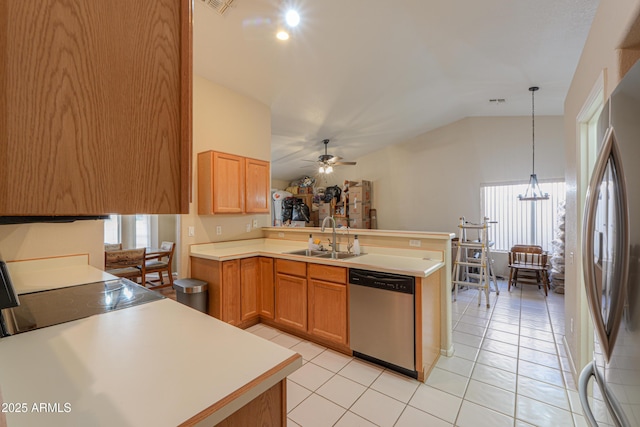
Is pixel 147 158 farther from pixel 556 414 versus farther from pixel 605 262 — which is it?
pixel 556 414

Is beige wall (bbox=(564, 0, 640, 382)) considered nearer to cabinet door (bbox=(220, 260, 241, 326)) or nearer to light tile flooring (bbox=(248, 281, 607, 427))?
light tile flooring (bbox=(248, 281, 607, 427))

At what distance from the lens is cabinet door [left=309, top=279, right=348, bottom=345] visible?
2449 mm

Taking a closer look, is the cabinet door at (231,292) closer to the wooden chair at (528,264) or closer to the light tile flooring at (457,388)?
the light tile flooring at (457,388)

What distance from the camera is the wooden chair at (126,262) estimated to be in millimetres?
3990

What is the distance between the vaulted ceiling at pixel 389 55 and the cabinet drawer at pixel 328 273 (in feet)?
7.08

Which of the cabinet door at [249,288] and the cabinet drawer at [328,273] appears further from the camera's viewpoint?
the cabinet door at [249,288]

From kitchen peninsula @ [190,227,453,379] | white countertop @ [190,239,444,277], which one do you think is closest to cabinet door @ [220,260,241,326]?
kitchen peninsula @ [190,227,453,379]

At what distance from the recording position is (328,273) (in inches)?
99.3

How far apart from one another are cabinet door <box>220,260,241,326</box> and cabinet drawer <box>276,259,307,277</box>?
0.46 metres

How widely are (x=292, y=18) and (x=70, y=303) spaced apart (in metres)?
2.50

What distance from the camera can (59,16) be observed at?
45cm

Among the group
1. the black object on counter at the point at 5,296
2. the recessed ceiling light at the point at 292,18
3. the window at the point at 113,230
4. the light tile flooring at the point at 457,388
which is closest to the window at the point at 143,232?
the window at the point at 113,230

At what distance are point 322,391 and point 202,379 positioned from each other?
5.09 ft

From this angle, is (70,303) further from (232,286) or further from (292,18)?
(292,18)
